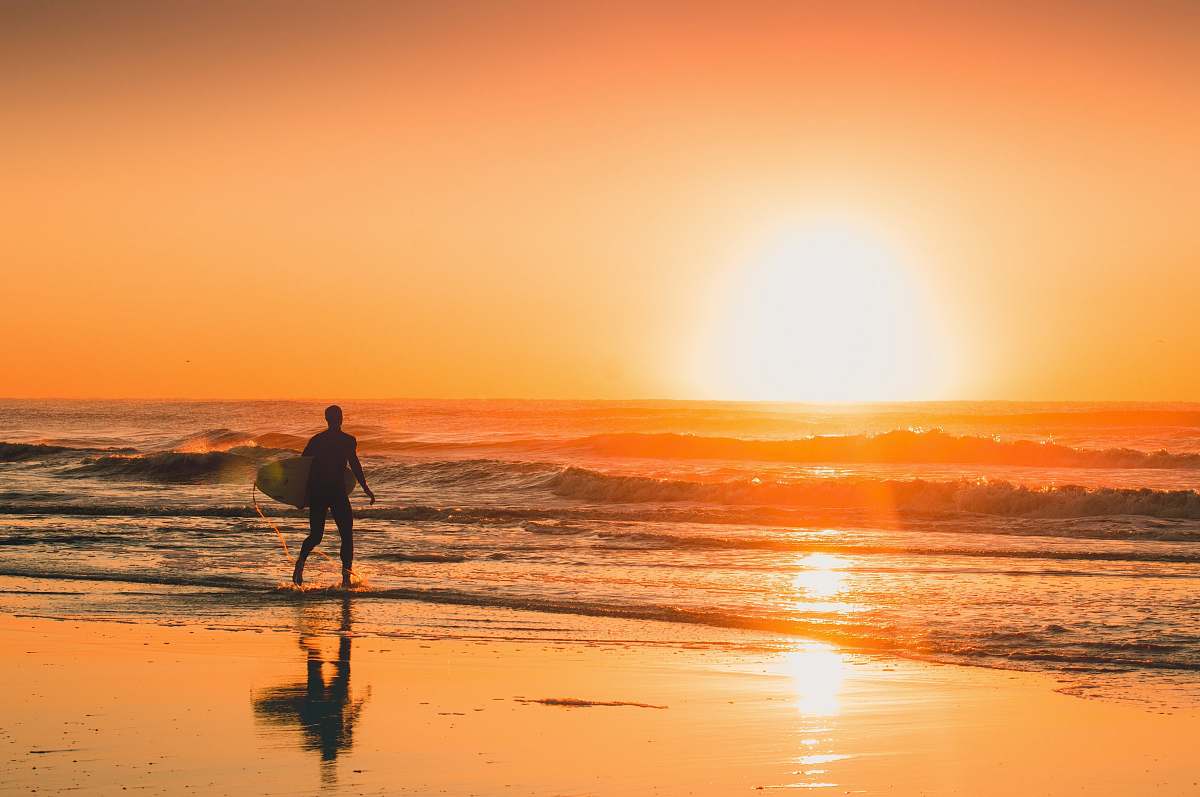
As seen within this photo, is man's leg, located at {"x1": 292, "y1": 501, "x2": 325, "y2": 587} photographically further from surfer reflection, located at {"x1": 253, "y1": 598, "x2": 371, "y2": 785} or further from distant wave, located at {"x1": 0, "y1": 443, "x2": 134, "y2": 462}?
distant wave, located at {"x1": 0, "y1": 443, "x2": 134, "y2": 462}

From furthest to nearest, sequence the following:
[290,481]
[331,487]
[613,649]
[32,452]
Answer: [32,452]
[290,481]
[331,487]
[613,649]

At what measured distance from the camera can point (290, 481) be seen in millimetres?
15539

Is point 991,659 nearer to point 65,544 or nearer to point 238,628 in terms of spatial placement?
point 238,628

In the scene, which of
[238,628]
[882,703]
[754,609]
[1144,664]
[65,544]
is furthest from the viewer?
[65,544]

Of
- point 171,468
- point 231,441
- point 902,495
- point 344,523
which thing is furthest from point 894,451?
point 344,523

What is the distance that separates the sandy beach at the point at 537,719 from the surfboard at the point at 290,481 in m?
4.66

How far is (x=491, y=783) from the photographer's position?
610 centimetres

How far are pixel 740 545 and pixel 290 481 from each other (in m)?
6.83

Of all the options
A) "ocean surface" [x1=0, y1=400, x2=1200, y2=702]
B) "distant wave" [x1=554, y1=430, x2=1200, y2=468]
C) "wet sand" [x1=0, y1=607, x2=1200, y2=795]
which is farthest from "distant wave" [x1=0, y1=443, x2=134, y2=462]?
"wet sand" [x1=0, y1=607, x2=1200, y2=795]

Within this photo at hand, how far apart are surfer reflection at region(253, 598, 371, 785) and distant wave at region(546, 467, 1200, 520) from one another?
17850 millimetres

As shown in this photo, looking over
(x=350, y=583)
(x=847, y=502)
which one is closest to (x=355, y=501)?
(x=847, y=502)

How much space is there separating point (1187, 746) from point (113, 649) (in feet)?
25.1

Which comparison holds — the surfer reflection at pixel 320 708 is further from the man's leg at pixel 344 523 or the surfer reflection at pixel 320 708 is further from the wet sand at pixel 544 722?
the man's leg at pixel 344 523

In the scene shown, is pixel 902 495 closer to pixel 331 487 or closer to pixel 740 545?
pixel 740 545
